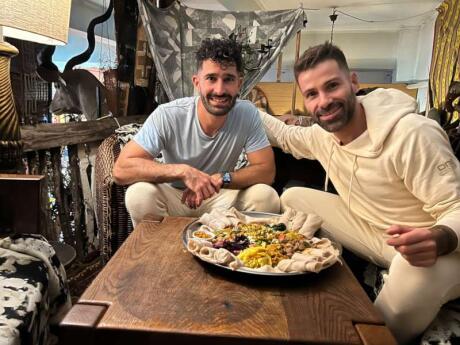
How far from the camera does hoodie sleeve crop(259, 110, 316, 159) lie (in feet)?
5.49

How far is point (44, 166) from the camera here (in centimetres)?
201

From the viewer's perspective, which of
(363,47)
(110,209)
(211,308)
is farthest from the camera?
(363,47)

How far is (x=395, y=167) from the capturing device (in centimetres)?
119

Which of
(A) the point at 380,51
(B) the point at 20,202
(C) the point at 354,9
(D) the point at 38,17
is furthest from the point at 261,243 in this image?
(A) the point at 380,51

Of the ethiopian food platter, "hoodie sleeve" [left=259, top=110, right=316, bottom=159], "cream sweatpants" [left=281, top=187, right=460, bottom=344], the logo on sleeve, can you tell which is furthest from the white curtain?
"cream sweatpants" [left=281, top=187, right=460, bottom=344]

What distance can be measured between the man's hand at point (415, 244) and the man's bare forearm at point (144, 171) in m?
0.93

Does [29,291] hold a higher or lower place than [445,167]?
lower

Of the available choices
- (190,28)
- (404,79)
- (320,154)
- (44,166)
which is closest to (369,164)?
Answer: (320,154)

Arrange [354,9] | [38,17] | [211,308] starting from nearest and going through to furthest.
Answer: [211,308], [38,17], [354,9]

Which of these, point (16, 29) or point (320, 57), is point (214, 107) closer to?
point (320, 57)

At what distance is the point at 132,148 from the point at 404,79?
619cm

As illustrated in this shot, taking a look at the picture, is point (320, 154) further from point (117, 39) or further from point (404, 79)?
point (404, 79)

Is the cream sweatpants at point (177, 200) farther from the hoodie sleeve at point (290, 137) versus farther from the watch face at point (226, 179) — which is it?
the hoodie sleeve at point (290, 137)

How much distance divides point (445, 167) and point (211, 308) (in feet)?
2.60
